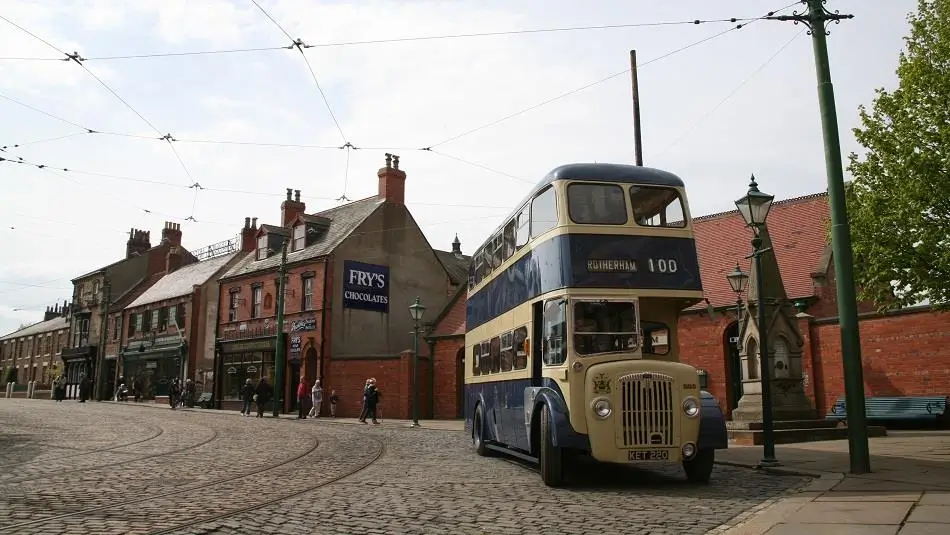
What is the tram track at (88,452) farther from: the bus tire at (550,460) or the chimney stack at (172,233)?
the chimney stack at (172,233)

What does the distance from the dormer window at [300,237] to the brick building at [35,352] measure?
104 ft

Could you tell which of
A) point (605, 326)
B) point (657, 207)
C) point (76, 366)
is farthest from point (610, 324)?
point (76, 366)

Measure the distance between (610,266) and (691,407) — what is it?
2.07m

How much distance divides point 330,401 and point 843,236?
25312 millimetres

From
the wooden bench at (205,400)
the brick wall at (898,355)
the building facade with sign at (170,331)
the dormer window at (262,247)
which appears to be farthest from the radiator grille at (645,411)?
the building facade with sign at (170,331)

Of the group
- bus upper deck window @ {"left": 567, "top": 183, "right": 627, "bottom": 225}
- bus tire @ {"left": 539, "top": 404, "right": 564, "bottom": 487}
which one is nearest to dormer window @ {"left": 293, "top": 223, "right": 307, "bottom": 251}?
bus upper deck window @ {"left": 567, "top": 183, "right": 627, "bottom": 225}

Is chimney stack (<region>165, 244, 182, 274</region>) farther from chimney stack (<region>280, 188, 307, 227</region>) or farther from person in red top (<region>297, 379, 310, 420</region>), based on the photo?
person in red top (<region>297, 379, 310, 420</region>)

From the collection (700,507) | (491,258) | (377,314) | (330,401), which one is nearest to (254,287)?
(377,314)

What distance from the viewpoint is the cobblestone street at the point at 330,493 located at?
A: 6.76 metres

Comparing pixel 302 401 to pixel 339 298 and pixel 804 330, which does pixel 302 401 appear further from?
pixel 804 330

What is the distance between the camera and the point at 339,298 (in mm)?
34938

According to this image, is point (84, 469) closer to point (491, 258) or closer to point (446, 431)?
point (491, 258)

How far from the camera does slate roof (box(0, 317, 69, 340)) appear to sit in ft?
203

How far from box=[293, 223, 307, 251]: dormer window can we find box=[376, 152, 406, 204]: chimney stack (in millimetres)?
4343
